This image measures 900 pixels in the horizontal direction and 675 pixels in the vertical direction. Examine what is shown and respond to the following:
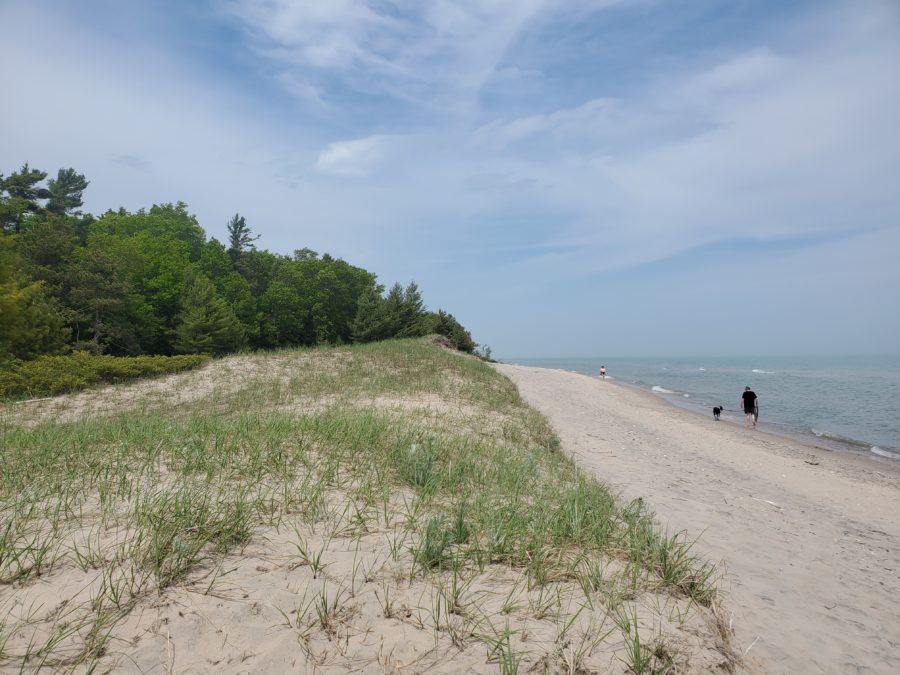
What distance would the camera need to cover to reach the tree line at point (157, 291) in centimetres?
2829

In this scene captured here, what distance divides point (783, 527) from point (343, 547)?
6729mm

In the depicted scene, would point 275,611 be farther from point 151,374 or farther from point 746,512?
point 151,374

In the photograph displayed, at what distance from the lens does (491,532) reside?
3.89 metres

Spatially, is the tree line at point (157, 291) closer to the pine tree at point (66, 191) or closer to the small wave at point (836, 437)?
the pine tree at point (66, 191)

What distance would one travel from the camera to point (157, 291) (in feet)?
135

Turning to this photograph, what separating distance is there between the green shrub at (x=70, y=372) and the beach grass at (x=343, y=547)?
12.8m

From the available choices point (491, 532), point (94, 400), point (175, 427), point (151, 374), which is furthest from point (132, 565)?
point (151, 374)

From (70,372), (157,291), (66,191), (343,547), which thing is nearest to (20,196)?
(66,191)

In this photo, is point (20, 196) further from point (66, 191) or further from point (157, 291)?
point (157, 291)

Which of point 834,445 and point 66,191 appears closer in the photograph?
point 834,445

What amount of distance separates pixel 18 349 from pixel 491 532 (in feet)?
98.8

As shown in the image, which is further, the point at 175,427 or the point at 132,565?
the point at 175,427

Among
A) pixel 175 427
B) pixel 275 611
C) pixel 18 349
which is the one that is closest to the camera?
pixel 275 611

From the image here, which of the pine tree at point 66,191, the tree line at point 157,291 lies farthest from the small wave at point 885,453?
the pine tree at point 66,191
